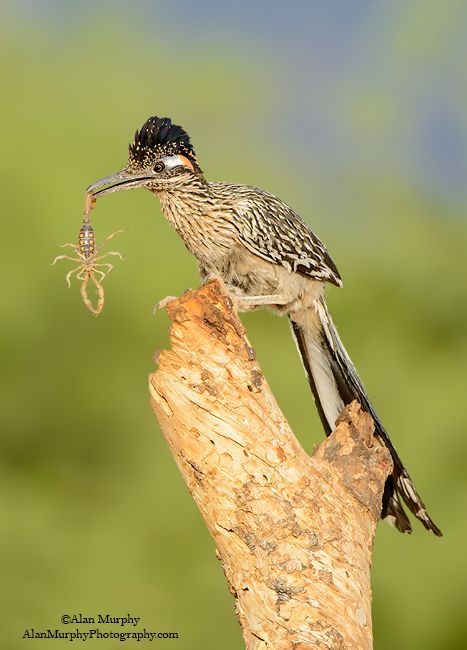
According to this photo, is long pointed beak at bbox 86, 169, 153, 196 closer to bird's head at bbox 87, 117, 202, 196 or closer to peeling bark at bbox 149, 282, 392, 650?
bird's head at bbox 87, 117, 202, 196

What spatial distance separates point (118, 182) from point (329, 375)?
1291 millimetres

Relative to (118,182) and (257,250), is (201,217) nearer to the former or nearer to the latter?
(257,250)

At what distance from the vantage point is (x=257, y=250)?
14.1 ft

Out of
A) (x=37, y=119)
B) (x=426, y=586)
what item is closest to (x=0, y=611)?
(x=426, y=586)

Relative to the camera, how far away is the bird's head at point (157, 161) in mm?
4262

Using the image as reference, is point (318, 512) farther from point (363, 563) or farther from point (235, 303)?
point (235, 303)

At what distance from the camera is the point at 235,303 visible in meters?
3.92

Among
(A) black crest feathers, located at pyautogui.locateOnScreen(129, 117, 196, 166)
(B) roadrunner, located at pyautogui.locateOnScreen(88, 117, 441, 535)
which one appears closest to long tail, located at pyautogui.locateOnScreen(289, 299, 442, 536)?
(B) roadrunner, located at pyautogui.locateOnScreen(88, 117, 441, 535)

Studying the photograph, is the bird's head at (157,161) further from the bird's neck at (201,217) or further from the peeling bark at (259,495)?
the peeling bark at (259,495)
